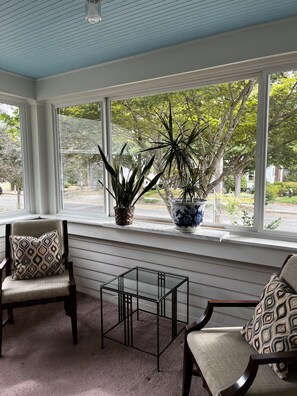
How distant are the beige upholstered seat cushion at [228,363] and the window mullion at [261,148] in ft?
3.37

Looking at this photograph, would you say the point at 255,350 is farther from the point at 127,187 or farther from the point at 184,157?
the point at 127,187

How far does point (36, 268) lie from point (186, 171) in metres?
1.59

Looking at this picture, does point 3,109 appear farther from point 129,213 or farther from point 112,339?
point 112,339

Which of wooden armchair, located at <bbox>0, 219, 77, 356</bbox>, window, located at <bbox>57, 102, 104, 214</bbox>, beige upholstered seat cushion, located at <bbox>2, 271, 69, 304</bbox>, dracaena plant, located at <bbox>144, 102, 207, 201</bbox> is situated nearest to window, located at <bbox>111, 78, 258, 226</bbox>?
dracaena plant, located at <bbox>144, 102, 207, 201</bbox>

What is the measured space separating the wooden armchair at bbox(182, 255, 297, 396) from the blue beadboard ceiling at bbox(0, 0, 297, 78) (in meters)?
1.64

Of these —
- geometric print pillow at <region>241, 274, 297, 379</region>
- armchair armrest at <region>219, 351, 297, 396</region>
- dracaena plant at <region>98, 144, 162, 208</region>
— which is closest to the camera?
armchair armrest at <region>219, 351, 297, 396</region>

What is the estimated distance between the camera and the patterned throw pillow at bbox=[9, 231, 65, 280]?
8.23 ft

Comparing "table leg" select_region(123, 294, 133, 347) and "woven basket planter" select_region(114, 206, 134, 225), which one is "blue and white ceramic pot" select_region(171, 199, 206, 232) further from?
"table leg" select_region(123, 294, 133, 347)

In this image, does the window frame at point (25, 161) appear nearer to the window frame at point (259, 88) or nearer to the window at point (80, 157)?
the window at point (80, 157)

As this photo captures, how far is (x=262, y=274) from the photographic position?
7.24ft

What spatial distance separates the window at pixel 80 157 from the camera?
3225mm

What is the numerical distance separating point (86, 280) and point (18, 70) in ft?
7.90

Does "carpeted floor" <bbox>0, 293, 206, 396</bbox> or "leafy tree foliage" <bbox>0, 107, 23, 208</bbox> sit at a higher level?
"leafy tree foliage" <bbox>0, 107, 23, 208</bbox>

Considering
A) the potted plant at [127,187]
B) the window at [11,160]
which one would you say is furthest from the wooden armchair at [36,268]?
the window at [11,160]
